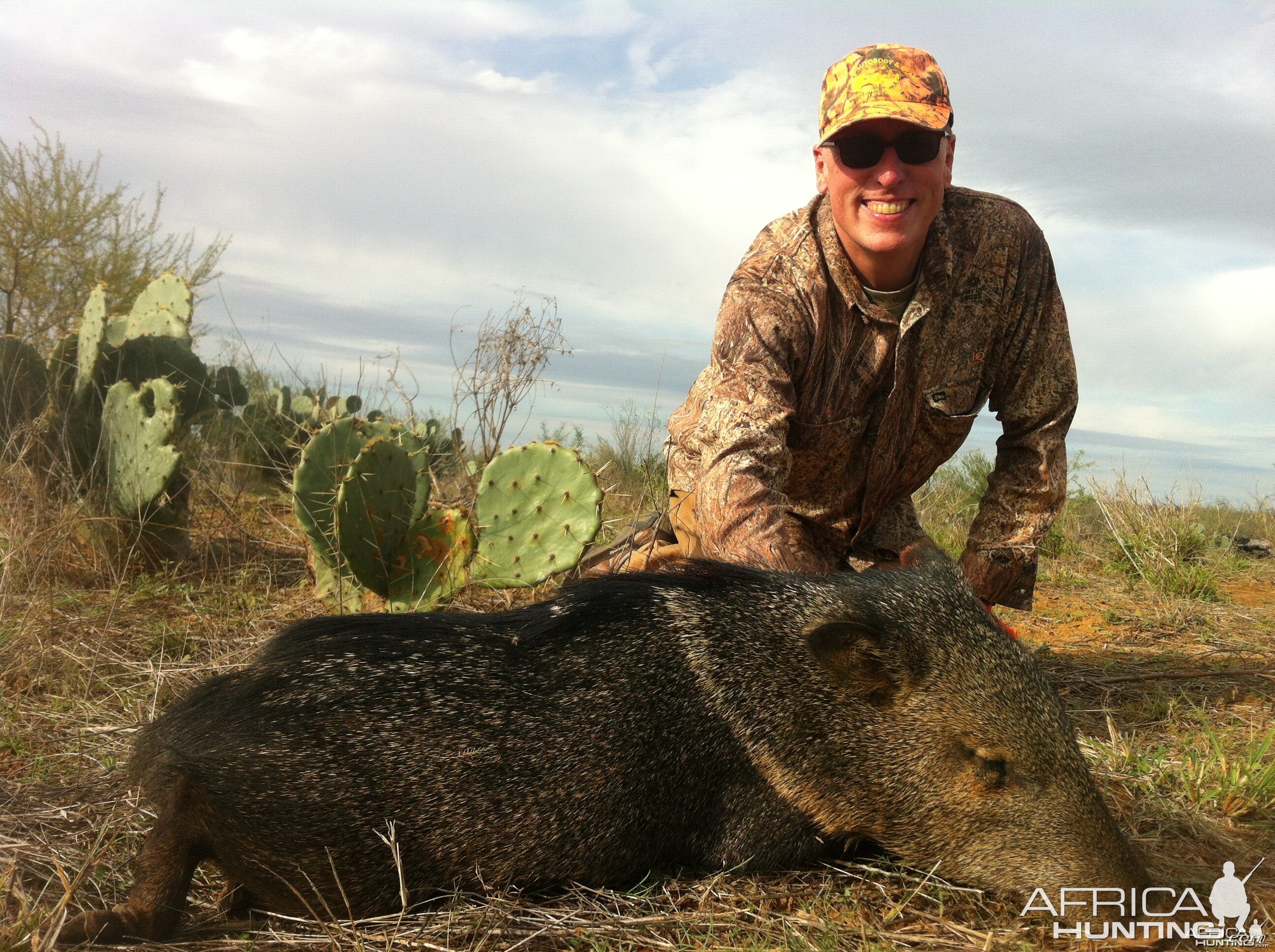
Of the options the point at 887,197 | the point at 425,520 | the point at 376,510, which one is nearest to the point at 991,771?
the point at 887,197

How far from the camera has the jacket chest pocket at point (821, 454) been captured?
398cm

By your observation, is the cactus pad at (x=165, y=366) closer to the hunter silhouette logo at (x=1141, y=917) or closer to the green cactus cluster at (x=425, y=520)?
the green cactus cluster at (x=425, y=520)

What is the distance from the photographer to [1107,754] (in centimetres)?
311

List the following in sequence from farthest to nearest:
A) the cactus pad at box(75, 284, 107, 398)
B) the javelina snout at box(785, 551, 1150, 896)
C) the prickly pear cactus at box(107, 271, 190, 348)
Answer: the prickly pear cactus at box(107, 271, 190, 348) → the cactus pad at box(75, 284, 107, 398) → the javelina snout at box(785, 551, 1150, 896)

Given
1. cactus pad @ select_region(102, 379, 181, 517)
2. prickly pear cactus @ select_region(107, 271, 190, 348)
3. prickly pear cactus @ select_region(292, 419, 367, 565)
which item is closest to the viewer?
prickly pear cactus @ select_region(292, 419, 367, 565)

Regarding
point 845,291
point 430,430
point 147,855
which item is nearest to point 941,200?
point 845,291

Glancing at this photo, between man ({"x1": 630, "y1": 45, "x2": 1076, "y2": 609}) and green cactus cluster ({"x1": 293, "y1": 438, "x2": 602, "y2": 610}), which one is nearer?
man ({"x1": 630, "y1": 45, "x2": 1076, "y2": 609})

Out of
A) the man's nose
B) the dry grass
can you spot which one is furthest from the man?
the dry grass

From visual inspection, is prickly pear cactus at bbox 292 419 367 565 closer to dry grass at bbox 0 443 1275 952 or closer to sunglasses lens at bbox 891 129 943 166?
dry grass at bbox 0 443 1275 952

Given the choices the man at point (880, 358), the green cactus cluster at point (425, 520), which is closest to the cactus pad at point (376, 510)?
the green cactus cluster at point (425, 520)

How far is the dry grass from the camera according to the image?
217 cm

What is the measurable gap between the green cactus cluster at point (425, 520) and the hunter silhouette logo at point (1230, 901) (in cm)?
267

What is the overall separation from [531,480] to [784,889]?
2.61 metres

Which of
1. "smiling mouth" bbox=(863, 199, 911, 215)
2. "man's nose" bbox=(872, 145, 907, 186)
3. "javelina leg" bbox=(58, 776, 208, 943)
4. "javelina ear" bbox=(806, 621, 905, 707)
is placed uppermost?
"man's nose" bbox=(872, 145, 907, 186)
